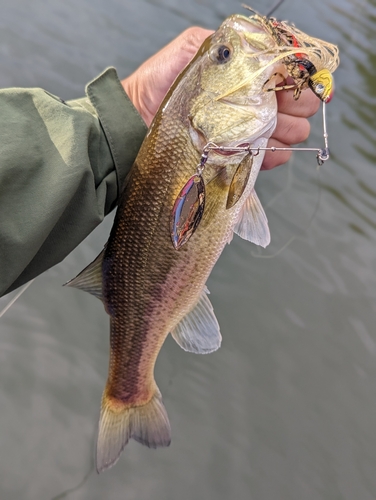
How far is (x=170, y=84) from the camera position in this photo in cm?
203

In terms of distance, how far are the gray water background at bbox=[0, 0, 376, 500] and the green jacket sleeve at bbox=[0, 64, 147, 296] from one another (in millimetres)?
1457

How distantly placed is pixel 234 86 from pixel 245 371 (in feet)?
7.31

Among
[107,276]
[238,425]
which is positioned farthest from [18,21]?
[238,425]

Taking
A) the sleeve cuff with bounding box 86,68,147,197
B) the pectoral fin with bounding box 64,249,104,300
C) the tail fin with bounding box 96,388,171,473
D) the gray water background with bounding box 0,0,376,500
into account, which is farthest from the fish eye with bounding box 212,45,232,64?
the gray water background with bounding box 0,0,376,500

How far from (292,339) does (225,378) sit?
614mm

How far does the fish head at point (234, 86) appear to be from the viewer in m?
1.46

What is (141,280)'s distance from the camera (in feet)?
5.63

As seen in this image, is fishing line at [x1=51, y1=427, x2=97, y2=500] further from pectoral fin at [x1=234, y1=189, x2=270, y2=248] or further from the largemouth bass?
pectoral fin at [x1=234, y1=189, x2=270, y2=248]

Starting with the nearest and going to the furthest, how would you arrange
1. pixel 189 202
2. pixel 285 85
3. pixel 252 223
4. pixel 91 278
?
pixel 189 202
pixel 285 85
pixel 252 223
pixel 91 278

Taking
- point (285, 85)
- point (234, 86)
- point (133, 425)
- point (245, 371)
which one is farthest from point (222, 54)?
point (245, 371)

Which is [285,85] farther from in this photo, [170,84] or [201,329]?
[201,329]

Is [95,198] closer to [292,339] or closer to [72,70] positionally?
[292,339]

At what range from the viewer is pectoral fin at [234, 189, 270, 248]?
167cm

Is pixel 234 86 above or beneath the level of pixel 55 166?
above
